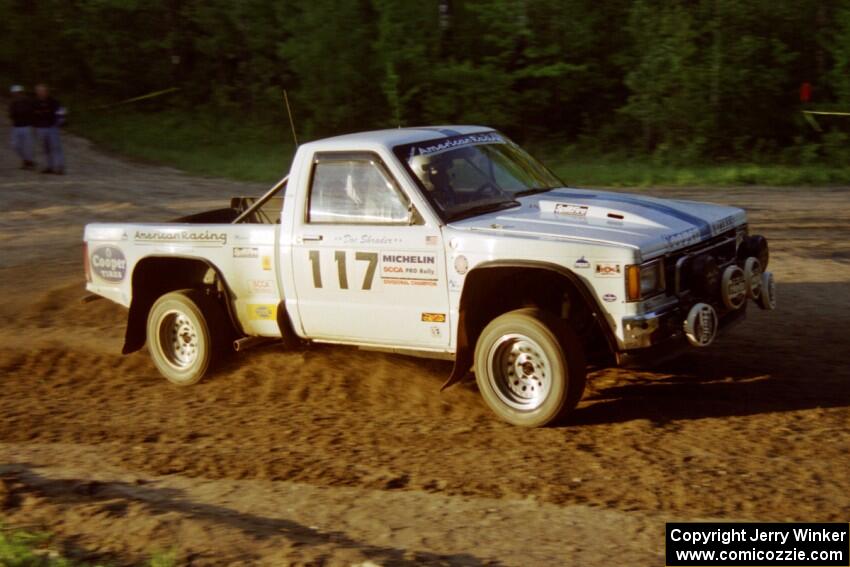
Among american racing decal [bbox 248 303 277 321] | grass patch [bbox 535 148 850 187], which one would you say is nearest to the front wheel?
american racing decal [bbox 248 303 277 321]

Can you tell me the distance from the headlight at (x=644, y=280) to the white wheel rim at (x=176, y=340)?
3.81m

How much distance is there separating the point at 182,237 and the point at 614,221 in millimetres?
3457

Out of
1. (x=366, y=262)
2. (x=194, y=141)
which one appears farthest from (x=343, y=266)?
(x=194, y=141)

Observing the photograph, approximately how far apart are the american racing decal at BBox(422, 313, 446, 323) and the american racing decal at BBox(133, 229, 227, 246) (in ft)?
6.25

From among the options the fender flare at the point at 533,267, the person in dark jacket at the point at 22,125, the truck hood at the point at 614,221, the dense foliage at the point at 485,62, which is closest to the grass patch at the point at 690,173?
the dense foliage at the point at 485,62

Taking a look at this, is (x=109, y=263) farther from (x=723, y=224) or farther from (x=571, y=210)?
(x=723, y=224)

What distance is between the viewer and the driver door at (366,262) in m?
7.09

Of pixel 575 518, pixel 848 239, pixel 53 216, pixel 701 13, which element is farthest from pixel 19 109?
pixel 575 518

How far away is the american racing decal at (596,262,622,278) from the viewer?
632 cm

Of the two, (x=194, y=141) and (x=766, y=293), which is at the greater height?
(x=194, y=141)

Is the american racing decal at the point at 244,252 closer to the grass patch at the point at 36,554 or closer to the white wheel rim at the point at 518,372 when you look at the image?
the white wheel rim at the point at 518,372

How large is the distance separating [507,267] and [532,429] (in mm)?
1031

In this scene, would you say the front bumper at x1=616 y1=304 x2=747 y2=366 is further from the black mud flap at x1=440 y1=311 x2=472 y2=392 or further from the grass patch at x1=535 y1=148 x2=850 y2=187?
the grass patch at x1=535 y1=148 x2=850 y2=187

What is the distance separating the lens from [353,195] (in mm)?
7543
